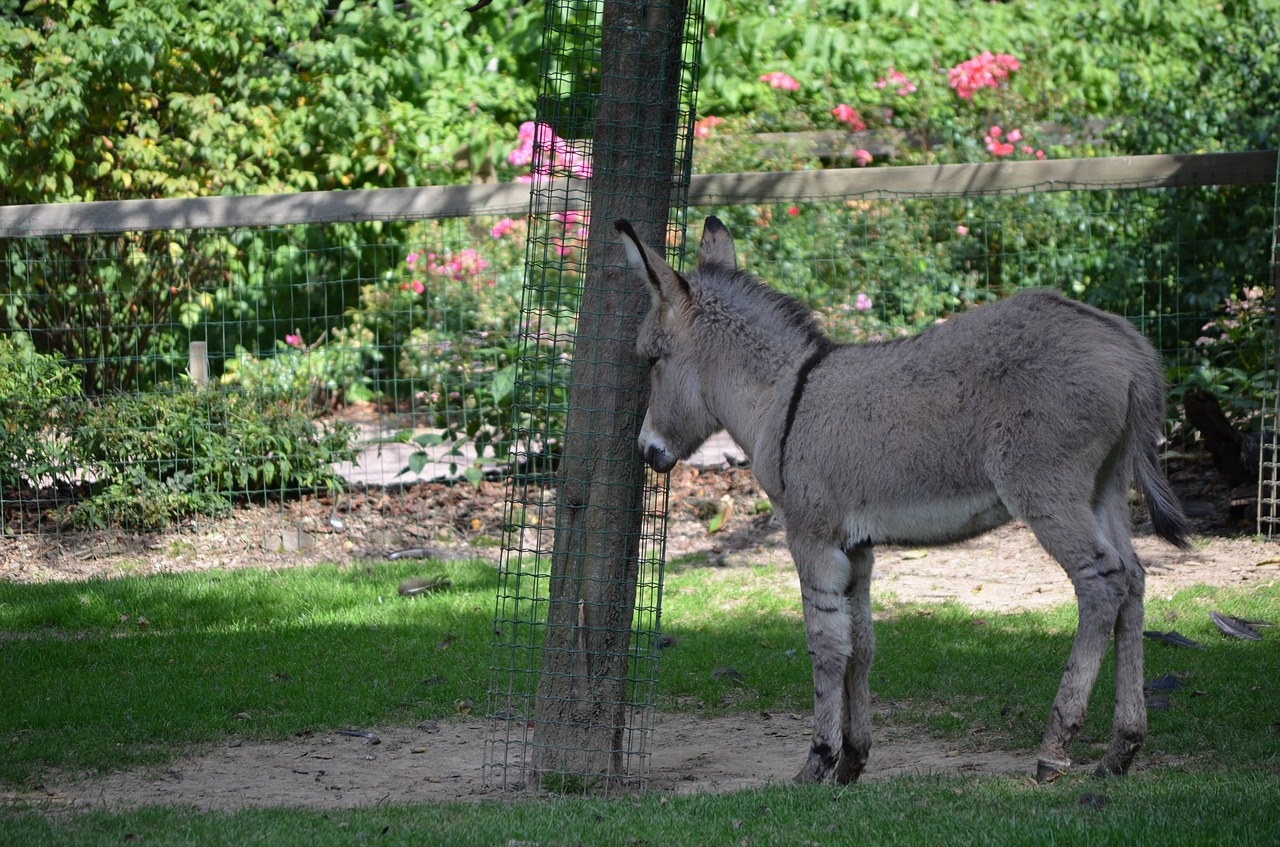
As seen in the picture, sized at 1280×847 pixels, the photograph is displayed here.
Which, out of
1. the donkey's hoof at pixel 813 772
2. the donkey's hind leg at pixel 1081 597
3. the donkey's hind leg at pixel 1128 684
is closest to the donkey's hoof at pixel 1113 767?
the donkey's hind leg at pixel 1128 684

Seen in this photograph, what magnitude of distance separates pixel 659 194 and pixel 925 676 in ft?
8.97

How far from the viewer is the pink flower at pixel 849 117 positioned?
476 inches

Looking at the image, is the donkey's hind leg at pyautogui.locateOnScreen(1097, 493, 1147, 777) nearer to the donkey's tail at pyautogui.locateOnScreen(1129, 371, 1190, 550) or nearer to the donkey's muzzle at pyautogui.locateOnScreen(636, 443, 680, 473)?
the donkey's tail at pyautogui.locateOnScreen(1129, 371, 1190, 550)

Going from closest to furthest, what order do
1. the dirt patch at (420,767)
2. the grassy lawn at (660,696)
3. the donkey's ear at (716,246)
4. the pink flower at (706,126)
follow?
the grassy lawn at (660,696) < the dirt patch at (420,767) < the donkey's ear at (716,246) < the pink flower at (706,126)

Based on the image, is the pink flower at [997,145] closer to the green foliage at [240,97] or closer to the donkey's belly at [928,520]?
the green foliage at [240,97]

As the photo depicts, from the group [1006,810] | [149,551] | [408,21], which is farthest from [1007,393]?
[408,21]

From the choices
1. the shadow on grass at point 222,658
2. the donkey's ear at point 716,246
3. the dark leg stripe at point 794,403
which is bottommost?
the shadow on grass at point 222,658

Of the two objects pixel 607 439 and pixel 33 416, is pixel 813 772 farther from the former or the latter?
pixel 33 416

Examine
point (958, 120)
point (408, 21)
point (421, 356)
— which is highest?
point (408, 21)

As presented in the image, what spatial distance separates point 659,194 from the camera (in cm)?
495

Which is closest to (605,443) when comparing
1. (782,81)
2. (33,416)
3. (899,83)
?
(33,416)

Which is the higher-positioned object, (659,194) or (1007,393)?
(659,194)

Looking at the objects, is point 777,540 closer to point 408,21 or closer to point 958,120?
point 958,120

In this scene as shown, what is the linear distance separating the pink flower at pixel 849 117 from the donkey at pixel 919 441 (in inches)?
295
